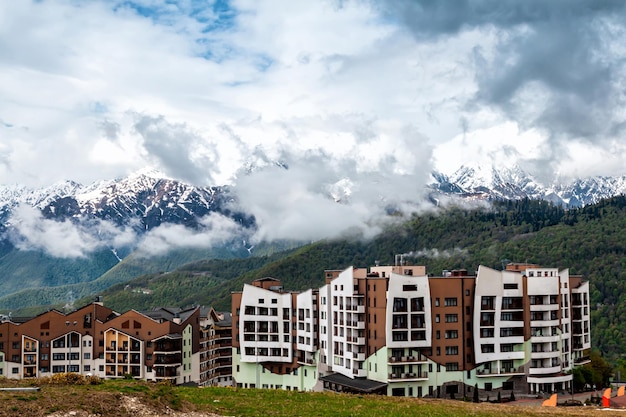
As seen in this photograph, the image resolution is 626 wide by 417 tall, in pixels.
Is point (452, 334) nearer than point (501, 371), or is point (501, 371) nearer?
point (452, 334)

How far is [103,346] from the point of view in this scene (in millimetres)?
130125

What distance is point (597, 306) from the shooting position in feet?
645

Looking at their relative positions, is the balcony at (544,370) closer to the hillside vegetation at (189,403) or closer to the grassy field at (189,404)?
the hillside vegetation at (189,403)

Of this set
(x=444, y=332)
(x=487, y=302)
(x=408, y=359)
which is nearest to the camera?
(x=408, y=359)

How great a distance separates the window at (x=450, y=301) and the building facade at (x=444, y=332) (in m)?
0.15

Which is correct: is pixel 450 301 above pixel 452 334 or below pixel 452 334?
above

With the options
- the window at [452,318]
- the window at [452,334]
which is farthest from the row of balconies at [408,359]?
the window at [452,318]

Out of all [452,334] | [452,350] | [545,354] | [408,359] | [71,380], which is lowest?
[545,354]

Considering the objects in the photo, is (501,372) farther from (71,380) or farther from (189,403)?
(71,380)

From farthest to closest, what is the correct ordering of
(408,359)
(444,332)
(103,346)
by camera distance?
(103,346) → (444,332) → (408,359)

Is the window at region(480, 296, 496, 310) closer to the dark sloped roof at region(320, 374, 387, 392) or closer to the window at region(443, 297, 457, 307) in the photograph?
the window at region(443, 297, 457, 307)

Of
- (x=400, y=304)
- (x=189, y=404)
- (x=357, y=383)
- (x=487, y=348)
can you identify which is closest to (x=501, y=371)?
(x=487, y=348)

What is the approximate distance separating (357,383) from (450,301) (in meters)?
17.6

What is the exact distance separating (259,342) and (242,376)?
7.79 m
